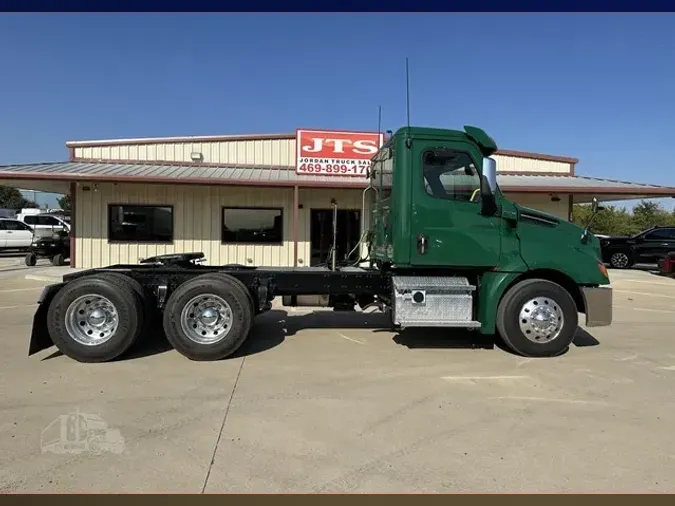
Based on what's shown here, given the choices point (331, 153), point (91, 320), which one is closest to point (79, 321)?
point (91, 320)

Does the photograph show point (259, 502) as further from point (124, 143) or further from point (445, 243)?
point (124, 143)

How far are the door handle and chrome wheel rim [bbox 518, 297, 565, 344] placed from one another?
144 cm

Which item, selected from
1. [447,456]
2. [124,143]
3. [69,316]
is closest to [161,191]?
[124,143]

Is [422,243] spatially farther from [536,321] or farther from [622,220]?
[622,220]

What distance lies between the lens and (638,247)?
21078 mm

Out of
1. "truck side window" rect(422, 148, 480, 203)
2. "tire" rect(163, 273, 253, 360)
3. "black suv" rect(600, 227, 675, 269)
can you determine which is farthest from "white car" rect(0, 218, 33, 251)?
"black suv" rect(600, 227, 675, 269)

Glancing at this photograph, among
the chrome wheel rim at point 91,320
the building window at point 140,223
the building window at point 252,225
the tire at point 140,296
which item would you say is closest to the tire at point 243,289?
the tire at point 140,296

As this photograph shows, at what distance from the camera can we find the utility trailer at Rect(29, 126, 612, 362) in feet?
19.9

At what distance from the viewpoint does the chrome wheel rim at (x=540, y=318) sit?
6359mm

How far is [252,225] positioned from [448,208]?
1140 centimetres

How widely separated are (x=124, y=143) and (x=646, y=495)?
17.2 metres

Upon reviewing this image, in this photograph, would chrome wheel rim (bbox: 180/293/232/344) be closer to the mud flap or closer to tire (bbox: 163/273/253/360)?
tire (bbox: 163/273/253/360)

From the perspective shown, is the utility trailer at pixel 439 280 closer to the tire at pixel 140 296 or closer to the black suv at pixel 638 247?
the tire at pixel 140 296

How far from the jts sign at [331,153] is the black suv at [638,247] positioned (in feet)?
38.2
